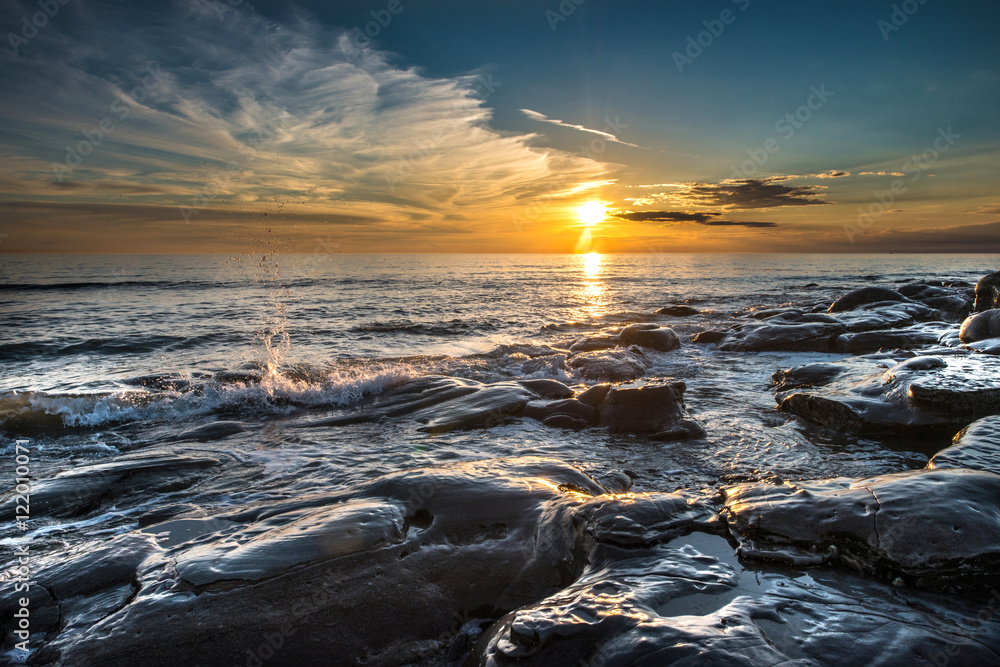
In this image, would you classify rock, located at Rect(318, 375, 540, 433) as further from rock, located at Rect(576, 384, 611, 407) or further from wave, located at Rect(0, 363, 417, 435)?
rock, located at Rect(576, 384, 611, 407)

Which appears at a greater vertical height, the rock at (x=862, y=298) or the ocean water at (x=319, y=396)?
the rock at (x=862, y=298)

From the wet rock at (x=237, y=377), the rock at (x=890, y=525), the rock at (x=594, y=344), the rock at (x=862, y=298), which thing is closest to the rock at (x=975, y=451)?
the rock at (x=890, y=525)

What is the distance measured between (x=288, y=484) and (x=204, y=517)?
0.91 meters

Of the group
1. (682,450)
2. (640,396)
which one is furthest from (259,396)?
(682,450)

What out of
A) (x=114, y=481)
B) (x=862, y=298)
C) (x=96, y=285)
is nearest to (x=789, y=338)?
(x=862, y=298)

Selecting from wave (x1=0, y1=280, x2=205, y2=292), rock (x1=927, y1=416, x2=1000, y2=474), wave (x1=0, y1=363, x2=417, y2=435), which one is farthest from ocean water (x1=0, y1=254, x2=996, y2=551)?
wave (x1=0, y1=280, x2=205, y2=292)

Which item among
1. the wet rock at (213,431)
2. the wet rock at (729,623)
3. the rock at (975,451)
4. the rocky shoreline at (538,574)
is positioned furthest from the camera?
the wet rock at (213,431)

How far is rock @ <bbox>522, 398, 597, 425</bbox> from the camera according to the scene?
7309mm

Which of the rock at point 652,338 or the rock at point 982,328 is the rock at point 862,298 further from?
the rock at point 652,338

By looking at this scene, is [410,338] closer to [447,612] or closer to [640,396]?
[640,396]

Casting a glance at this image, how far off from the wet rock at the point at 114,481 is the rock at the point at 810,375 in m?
8.84

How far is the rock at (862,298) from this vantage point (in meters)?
17.3

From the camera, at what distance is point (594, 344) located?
13.8 m

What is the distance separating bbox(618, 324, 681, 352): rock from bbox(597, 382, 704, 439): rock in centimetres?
637
